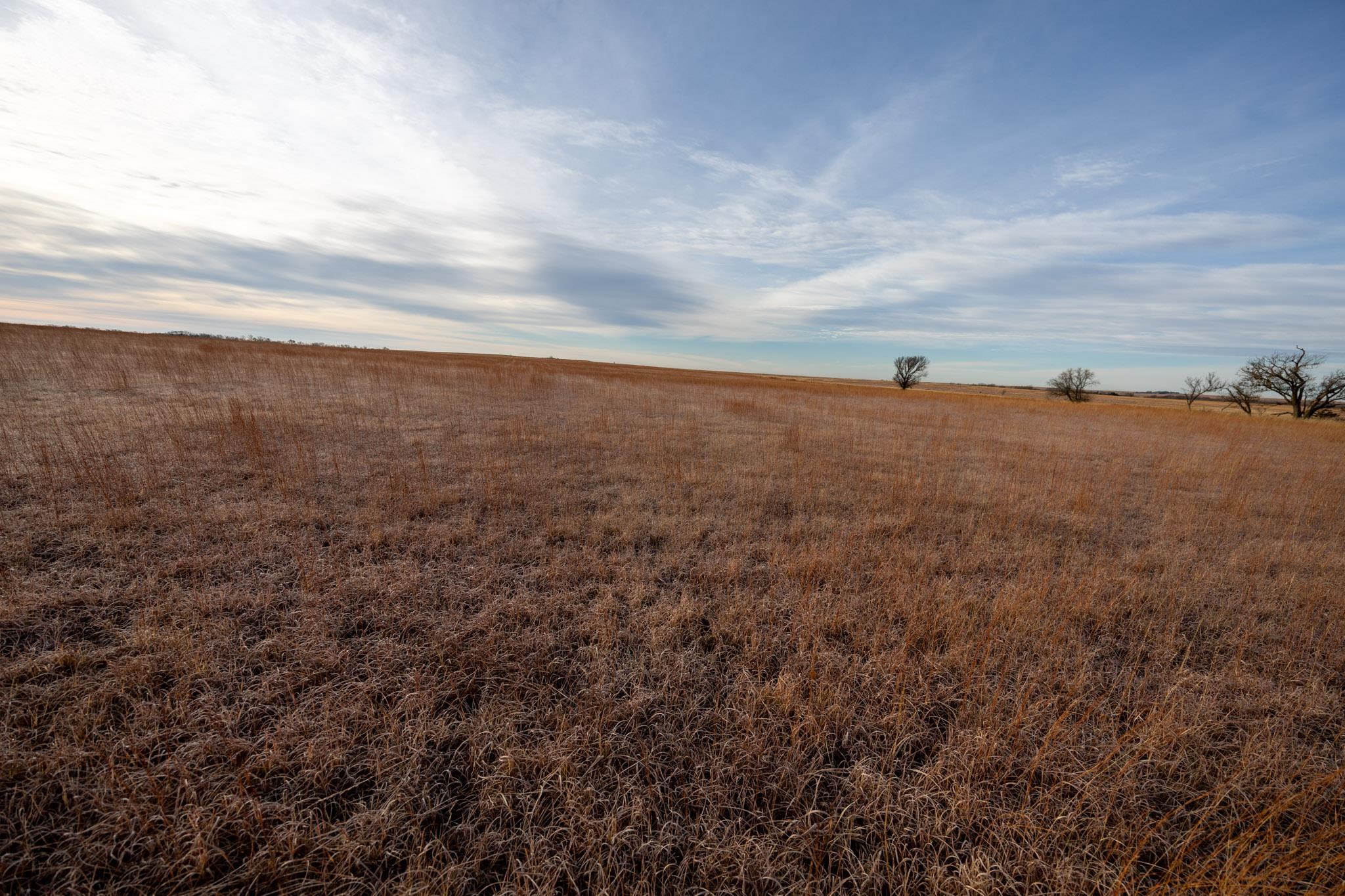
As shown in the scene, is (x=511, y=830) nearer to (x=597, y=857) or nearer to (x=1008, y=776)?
(x=597, y=857)

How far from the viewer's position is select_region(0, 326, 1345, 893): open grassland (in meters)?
1.82

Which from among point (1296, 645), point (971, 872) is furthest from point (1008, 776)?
point (1296, 645)

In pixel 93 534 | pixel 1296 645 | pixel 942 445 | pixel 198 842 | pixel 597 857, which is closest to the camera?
pixel 198 842

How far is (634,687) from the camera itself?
A: 8.88ft

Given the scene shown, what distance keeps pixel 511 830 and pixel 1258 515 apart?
11.3 meters

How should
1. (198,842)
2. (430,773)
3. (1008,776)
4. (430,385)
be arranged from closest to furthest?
1. (198,842)
2. (430,773)
3. (1008,776)
4. (430,385)

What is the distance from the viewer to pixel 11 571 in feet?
10.9

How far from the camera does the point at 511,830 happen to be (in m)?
1.90

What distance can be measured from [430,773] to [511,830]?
50cm

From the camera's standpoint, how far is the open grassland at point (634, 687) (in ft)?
5.98

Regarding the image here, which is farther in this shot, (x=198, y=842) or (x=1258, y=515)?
(x=1258, y=515)

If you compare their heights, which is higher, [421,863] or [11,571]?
[11,571]

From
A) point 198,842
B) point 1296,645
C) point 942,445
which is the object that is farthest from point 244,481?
point 942,445

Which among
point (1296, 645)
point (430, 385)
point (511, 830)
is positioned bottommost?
point (511, 830)
